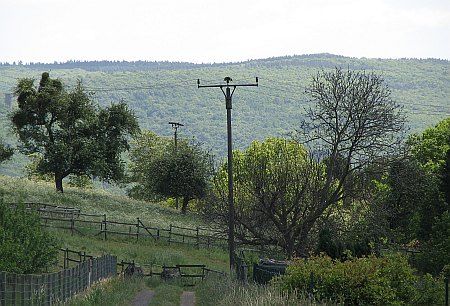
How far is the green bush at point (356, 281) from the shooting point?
2512 centimetres

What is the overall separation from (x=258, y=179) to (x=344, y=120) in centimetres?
684

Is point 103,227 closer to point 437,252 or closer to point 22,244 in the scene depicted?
point 437,252

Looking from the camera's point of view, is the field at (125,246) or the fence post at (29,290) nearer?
the fence post at (29,290)

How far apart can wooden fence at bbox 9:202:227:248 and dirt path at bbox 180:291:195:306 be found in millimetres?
18786

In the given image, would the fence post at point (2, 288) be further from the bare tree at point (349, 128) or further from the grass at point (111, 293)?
the bare tree at point (349, 128)

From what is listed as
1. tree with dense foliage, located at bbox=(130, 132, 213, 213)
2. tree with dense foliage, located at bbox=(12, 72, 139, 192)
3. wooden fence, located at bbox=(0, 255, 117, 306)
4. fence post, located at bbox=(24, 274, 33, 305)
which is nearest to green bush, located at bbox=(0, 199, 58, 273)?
wooden fence, located at bbox=(0, 255, 117, 306)

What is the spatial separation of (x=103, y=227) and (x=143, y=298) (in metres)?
27.6

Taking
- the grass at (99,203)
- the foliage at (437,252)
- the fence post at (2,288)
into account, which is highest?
the fence post at (2,288)

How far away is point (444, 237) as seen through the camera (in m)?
44.0

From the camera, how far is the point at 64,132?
231ft

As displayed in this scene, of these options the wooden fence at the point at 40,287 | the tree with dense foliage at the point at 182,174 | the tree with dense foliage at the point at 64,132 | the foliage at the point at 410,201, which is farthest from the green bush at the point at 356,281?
the tree with dense foliage at the point at 182,174

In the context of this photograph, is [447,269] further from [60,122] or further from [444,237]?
[60,122]

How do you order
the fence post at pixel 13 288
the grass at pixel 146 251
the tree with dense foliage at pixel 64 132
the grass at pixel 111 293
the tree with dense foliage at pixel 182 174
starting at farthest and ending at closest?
the tree with dense foliage at pixel 182 174 → the tree with dense foliage at pixel 64 132 → the grass at pixel 146 251 → the grass at pixel 111 293 → the fence post at pixel 13 288

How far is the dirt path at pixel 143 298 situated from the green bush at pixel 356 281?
5.77 m
